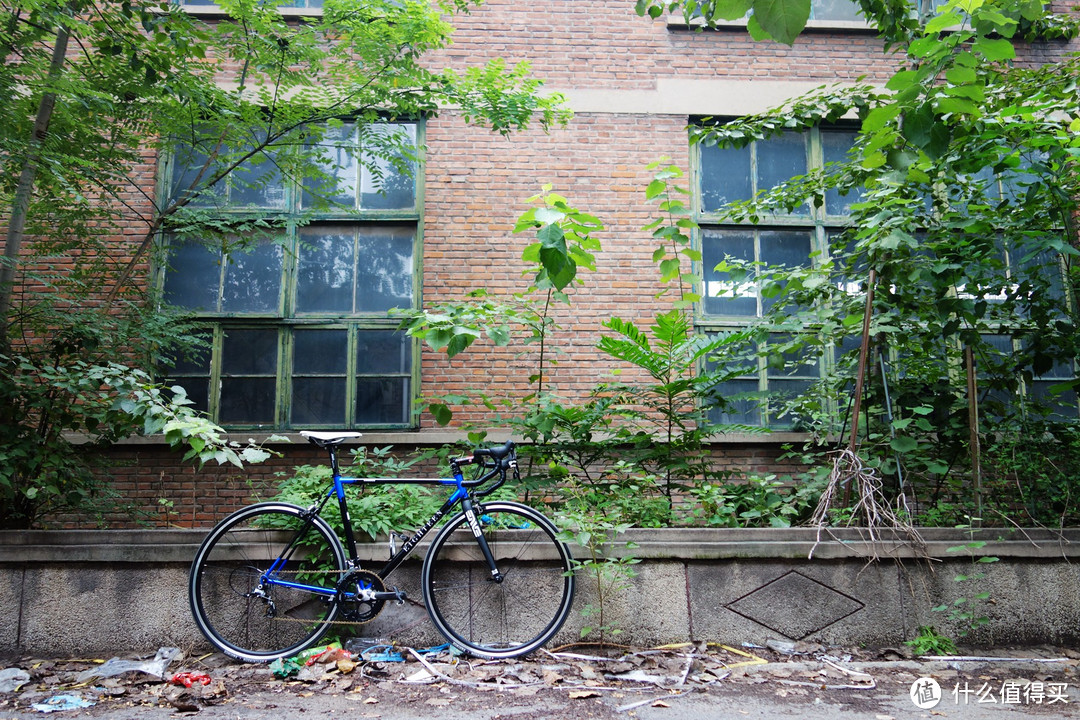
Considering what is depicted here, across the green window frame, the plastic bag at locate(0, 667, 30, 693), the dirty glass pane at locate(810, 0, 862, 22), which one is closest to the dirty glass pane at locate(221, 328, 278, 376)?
the plastic bag at locate(0, 667, 30, 693)

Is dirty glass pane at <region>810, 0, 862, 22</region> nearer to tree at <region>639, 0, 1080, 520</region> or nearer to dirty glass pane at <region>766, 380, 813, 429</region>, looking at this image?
tree at <region>639, 0, 1080, 520</region>

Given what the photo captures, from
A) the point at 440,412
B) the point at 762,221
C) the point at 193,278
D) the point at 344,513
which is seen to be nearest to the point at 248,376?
the point at 193,278

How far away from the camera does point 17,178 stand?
14.7ft

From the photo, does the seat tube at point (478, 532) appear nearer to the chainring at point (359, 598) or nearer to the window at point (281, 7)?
the chainring at point (359, 598)

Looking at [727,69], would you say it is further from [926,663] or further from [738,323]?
[926,663]

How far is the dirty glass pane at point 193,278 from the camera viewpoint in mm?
6762

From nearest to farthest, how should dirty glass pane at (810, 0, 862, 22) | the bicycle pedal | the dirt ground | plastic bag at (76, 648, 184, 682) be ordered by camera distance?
the dirt ground, plastic bag at (76, 648, 184, 682), the bicycle pedal, dirty glass pane at (810, 0, 862, 22)

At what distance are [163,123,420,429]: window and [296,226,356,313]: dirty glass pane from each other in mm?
10

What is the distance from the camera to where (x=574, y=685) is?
3.51m

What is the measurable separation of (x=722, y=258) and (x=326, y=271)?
404cm

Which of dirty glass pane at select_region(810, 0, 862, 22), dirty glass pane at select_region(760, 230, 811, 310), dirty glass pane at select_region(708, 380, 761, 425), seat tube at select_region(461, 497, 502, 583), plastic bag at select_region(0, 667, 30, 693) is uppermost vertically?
dirty glass pane at select_region(810, 0, 862, 22)

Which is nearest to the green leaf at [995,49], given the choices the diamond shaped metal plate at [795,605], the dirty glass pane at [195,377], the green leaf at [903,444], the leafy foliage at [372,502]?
the green leaf at [903,444]

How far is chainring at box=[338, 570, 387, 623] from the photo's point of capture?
3879 millimetres

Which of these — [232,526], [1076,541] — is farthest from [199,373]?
[1076,541]
